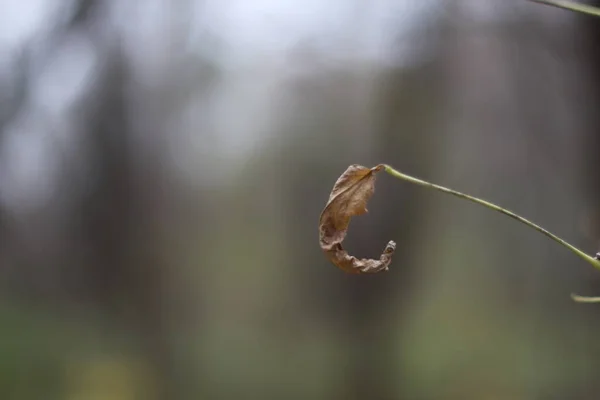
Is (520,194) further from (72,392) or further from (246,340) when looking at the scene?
(72,392)

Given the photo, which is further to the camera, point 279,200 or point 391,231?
point 279,200

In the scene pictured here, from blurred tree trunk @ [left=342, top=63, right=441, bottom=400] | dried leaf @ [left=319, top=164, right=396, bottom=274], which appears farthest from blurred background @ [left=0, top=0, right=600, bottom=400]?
dried leaf @ [left=319, top=164, right=396, bottom=274]

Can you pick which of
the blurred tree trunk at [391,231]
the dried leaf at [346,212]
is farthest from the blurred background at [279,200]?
the dried leaf at [346,212]

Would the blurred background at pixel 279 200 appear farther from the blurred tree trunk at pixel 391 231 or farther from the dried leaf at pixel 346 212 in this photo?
the dried leaf at pixel 346 212

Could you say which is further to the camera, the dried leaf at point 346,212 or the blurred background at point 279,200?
the blurred background at point 279,200

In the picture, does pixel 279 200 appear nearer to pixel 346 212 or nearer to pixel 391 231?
pixel 391 231

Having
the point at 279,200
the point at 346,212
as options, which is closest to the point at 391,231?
the point at 279,200
